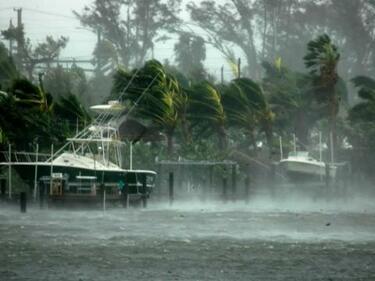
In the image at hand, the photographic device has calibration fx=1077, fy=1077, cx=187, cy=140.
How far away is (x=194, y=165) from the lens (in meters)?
64.0

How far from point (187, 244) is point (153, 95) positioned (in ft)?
95.9

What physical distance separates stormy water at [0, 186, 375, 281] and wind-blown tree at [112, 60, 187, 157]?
29.6 feet

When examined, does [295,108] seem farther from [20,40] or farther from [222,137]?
[20,40]

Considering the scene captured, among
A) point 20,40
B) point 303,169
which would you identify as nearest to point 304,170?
point 303,169

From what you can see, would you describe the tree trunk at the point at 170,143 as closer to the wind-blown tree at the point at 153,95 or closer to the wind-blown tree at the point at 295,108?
the wind-blown tree at the point at 153,95

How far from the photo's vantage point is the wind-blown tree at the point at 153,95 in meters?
64.6

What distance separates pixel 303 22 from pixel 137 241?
77.0 meters

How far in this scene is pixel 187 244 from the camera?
120 ft

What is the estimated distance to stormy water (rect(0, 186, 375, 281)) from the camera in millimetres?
29094

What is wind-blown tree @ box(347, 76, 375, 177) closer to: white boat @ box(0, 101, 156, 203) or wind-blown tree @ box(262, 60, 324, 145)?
wind-blown tree @ box(262, 60, 324, 145)

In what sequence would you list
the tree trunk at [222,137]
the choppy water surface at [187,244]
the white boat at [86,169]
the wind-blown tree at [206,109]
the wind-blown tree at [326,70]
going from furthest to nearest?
the tree trunk at [222,137] → the wind-blown tree at [206,109] → the wind-blown tree at [326,70] → the white boat at [86,169] → the choppy water surface at [187,244]

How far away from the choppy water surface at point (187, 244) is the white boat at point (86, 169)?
1.38 metres

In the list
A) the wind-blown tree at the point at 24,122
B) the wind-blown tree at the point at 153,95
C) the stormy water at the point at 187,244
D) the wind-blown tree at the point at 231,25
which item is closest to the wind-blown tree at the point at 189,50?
the wind-blown tree at the point at 231,25

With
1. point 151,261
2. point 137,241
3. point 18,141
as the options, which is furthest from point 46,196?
point 151,261
